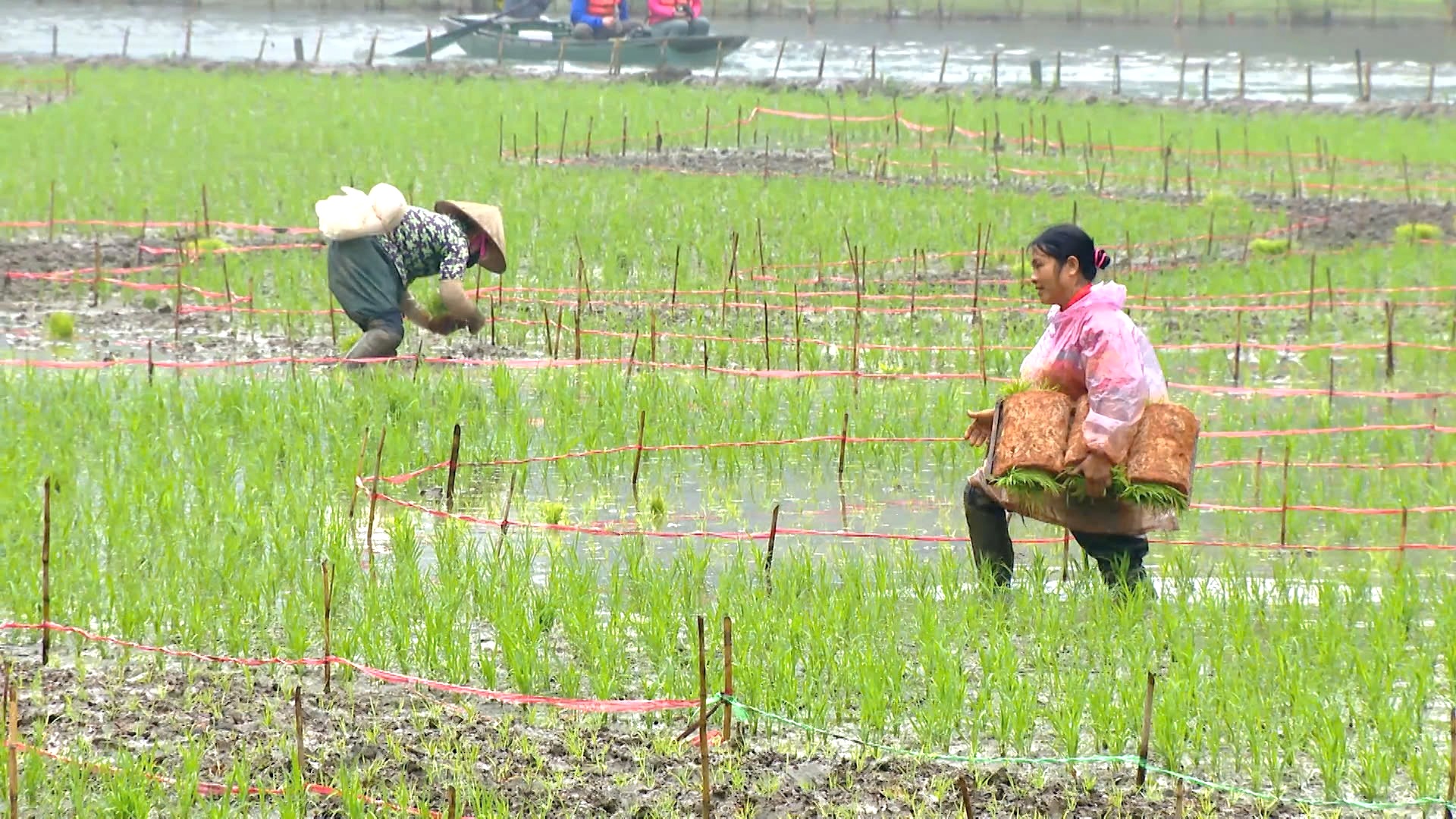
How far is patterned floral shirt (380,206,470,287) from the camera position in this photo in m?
7.38

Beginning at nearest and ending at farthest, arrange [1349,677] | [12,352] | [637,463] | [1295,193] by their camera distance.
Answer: [1349,677] < [637,463] < [12,352] < [1295,193]

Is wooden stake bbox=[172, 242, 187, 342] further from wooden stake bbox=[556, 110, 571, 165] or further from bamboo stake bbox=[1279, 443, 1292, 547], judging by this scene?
wooden stake bbox=[556, 110, 571, 165]

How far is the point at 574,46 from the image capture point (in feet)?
86.1

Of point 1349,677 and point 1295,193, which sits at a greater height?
point 1295,193

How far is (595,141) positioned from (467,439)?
9.81m

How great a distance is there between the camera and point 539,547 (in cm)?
536

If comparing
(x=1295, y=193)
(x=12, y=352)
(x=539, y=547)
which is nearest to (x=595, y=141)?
(x=1295, y=193)

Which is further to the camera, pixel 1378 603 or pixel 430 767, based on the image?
pixel 1378 603

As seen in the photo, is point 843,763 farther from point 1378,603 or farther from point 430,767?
point 1378,603

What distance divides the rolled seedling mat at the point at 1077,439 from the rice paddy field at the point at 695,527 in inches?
14.5

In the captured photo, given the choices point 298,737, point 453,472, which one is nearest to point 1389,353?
point 453,472

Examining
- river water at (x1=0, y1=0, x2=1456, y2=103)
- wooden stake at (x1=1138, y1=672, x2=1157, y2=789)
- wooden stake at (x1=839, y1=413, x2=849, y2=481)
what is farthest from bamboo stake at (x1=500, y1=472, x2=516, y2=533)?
river water at (x1=0, y1=0, x2=1456, y2=103)

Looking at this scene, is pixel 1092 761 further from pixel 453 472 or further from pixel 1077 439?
pixel 453 472

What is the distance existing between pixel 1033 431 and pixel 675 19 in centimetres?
2347
